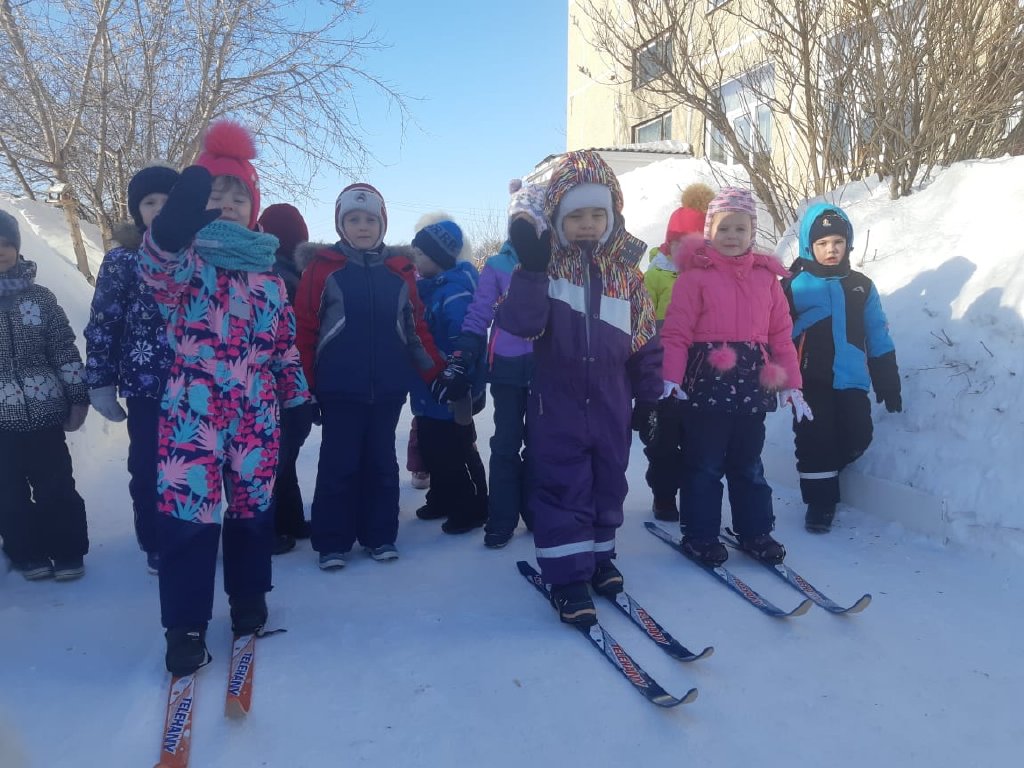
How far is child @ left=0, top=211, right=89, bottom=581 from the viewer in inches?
126

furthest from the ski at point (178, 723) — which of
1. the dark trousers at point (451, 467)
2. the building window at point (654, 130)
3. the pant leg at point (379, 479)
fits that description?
the building window at point (654, 130)

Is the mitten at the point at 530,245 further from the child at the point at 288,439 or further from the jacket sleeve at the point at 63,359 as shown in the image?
the jacket sleeve at the point at 63,359

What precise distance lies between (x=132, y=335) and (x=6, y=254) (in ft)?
2.82

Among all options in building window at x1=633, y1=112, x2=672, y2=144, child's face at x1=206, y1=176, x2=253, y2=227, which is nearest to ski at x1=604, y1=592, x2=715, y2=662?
child's face at x1=206, y1=176, x2=253, y2=227

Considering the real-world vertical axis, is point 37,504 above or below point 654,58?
below

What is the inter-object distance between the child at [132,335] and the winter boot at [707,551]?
8.24 feet

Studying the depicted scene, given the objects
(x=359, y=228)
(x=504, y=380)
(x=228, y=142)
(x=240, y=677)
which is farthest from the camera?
(x=504, y=380)

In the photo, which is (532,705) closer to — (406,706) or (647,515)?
(406,706)

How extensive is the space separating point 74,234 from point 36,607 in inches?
242

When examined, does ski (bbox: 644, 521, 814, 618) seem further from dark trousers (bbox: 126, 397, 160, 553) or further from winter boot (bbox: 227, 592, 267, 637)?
dark trousers (bbox: 126, 397, 160, 553)

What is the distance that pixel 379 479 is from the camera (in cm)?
354

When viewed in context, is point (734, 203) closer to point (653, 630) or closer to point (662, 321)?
point (662, 321)

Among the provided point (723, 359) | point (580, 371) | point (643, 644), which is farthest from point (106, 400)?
point (723, 359)

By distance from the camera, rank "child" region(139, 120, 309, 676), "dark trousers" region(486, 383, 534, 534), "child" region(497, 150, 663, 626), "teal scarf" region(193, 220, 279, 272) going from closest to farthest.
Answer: "child" region(139, 120, 309, 676)
"teal scarf" region(193, 220, 279, 272)
"child" region(497, 150, 663, 626)
"dark trousers" region(486, 383, 534, 534)
